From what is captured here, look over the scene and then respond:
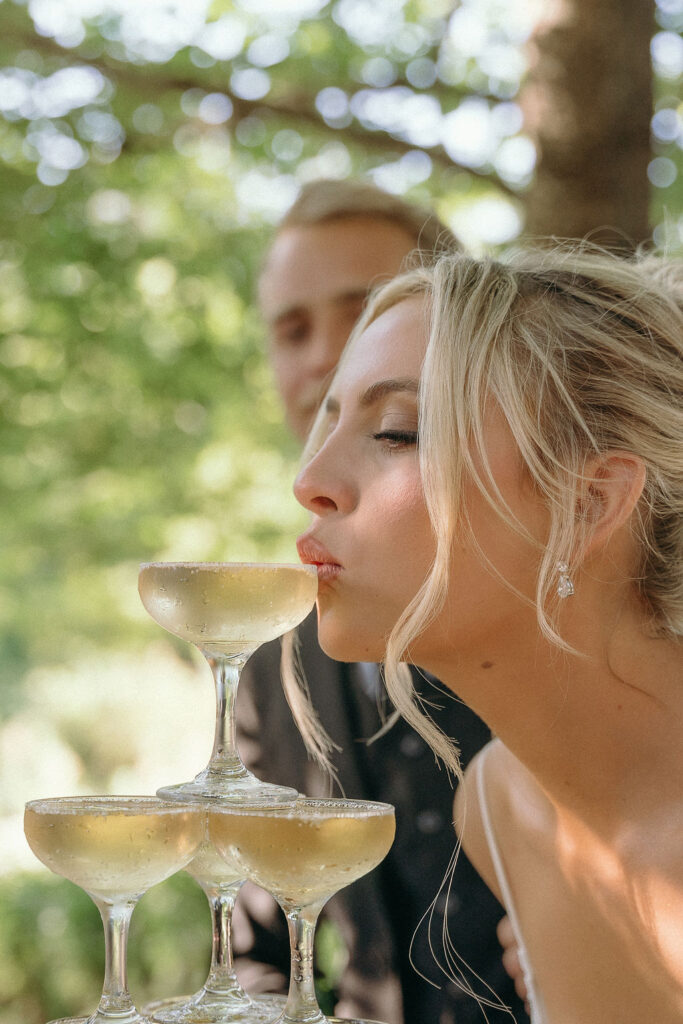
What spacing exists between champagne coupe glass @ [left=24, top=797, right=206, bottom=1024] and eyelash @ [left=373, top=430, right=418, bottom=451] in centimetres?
79

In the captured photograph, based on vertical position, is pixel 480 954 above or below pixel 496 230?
below

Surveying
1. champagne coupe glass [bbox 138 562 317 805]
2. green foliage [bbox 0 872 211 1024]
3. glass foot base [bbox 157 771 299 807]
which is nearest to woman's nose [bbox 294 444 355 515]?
champagne coupe glass [bbox 138 562 317 805]

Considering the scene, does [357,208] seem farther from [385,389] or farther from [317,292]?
[385,389]

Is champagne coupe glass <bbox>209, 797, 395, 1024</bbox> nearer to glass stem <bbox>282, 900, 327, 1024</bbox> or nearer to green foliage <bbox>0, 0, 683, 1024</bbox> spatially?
glass stem <bbox>282, 900, 327, 1024</bbox>

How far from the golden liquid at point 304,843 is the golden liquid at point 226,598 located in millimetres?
284

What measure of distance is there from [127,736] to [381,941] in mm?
5033

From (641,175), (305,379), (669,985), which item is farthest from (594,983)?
(641,175)

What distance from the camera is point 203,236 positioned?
617cm

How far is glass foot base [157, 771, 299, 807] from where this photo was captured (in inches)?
56.9

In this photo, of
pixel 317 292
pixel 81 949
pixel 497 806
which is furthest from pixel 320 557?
pixel 81 949

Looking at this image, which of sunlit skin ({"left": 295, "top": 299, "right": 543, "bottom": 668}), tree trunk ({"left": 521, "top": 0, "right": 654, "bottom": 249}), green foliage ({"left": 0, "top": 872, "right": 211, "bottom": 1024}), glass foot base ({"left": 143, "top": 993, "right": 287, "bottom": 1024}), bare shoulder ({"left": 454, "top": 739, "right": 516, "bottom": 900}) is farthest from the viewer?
green foliage ({"left": 0, "top": 872, "right": 211, "bottom": 1024})

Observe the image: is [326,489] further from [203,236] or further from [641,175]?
[203,236]

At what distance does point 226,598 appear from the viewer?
1540 mm

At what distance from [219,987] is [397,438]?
0.93m
